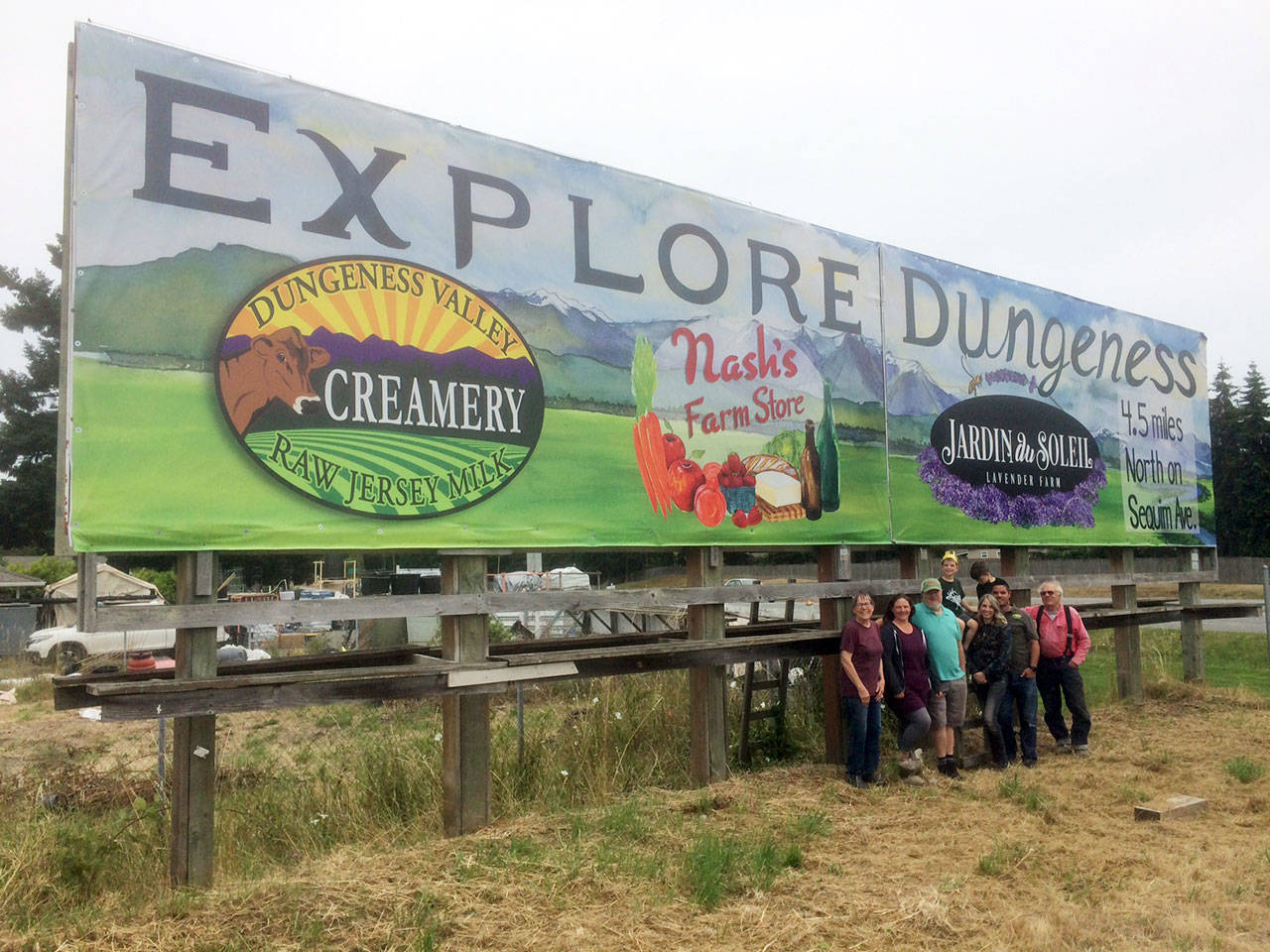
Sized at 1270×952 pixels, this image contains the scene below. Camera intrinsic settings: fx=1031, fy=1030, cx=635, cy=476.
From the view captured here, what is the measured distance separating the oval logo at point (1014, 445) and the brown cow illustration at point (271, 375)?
6.42 meters

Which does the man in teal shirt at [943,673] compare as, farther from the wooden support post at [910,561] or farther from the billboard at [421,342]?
the wooden support post at [910,561]

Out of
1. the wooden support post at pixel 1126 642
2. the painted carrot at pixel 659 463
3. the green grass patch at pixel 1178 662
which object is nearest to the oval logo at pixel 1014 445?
the wooden support post at pixel 1126 642

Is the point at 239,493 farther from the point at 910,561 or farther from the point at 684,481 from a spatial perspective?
the point at 910,561

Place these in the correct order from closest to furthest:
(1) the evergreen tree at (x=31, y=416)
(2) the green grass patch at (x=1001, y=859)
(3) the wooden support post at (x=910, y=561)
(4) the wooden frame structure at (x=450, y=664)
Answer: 1. (4) the wooden frame structure at (x=450, y=664)
2. (2) the green grass patch at (x=1001, y=859)
3. (3) the wooden support post at (x=910, y=561)
4. (1) the evergreen tree at (x=31, y=416)

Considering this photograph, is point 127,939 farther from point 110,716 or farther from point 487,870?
point 487,870

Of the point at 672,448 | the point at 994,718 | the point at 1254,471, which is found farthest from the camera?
the point at 1254,471

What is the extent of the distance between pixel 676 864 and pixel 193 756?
113 inches

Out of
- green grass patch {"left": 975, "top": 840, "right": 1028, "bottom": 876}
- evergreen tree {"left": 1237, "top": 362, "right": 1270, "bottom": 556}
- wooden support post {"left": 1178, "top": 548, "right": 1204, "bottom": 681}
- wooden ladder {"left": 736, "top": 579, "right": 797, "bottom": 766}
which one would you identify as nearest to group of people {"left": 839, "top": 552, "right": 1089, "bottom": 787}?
wooden ladder {"left": 736, "top": 579, "right": 797, "bottom": 766}

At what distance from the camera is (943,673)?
8.88m

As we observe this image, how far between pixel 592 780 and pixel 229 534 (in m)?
3.63

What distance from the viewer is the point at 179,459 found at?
19.0 ft

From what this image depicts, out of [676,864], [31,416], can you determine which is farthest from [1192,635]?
[31,416]

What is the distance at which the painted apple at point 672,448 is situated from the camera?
8086 mm

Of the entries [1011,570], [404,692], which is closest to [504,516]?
[404,692]
